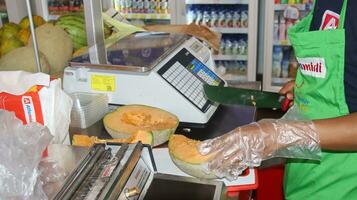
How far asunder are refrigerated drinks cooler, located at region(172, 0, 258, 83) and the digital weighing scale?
191 centimetres

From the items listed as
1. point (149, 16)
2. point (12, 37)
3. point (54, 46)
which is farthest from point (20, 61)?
point (149, 16)

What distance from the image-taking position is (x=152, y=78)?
1135mm

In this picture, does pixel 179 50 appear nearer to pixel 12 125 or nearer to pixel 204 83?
pixel 204 83

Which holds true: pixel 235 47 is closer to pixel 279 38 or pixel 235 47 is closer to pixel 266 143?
pixel 279 38

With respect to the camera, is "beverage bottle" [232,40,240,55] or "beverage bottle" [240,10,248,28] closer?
"beverage bottle" [240,10,248,28]

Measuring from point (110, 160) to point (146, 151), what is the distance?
0.12m

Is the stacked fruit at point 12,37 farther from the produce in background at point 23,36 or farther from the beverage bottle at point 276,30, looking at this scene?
the beverage bottle at point 276,30

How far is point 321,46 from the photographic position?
98 centimetres

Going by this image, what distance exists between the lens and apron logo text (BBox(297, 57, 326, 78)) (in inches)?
38.7

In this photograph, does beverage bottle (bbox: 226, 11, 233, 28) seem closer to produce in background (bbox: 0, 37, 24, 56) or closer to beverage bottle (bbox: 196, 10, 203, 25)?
beverage bottle (bbox: 196, 10, 203, 25)

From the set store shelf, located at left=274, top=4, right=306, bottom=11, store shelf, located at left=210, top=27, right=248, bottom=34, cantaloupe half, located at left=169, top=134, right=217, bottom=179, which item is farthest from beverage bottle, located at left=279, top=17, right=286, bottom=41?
cantaloupe half, located at left=169, top=134, right=217, bottom=179

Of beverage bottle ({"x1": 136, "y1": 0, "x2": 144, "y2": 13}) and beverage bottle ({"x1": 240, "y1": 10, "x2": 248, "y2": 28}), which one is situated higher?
beverage bottle ({"x1": 136, "y1": 0, "x2": 144, "y2": 13})

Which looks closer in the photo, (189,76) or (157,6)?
(189,76)

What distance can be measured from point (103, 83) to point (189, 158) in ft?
1.42
